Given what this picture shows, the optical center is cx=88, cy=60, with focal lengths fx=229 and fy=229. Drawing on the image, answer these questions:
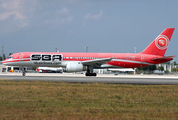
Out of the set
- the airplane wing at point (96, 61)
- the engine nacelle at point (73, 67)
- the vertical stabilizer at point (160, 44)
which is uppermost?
the vertical stabilizer at point (160, 44)

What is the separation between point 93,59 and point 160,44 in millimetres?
12835

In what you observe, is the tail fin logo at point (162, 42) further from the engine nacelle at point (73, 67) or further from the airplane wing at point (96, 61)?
the engine nacelle at point (73, 67)

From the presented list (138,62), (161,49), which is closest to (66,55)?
(138,62)

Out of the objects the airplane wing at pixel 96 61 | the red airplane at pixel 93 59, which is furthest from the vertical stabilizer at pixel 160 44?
the airplane wing at pixel 96 61

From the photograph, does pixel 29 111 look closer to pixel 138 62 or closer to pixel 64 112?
pixel 64 112

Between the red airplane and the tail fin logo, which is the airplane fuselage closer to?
the red airplane

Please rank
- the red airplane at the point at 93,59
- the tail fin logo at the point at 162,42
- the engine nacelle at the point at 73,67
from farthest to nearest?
1. the tail fin logo at the point at 162,42
2. the red airplane at the point at 93,59
3. the engine nacelle at the point at 73,67

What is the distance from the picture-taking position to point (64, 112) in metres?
9.04

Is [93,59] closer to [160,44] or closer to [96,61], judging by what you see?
[96,61]

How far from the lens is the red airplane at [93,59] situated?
124ft

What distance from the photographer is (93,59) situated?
130ft

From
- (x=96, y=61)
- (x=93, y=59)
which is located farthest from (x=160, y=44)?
(x=96, y=61)

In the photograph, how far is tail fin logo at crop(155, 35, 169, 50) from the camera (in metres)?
41.9

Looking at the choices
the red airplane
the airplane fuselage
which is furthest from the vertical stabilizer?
the airplane fuselage
